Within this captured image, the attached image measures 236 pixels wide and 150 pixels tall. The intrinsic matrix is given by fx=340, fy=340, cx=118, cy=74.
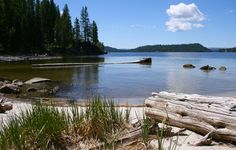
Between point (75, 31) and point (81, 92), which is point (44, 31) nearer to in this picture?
point (75, 31)

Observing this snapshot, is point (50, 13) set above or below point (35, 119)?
above

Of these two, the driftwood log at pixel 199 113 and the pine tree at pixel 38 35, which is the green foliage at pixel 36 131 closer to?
the driftwood log at pixel 199 113

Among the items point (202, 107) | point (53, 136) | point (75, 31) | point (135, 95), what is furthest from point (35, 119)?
point (75, 31)

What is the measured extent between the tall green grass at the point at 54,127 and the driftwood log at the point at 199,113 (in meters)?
1.31

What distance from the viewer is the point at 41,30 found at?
9150cm

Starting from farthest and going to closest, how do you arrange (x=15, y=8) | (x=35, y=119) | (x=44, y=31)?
(x=44, y=31)
(x=15, y=8)
(x=35, y=119)

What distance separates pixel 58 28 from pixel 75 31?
21.0 meters

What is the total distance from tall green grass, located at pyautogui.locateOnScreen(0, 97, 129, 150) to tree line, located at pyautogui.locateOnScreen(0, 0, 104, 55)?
6635 centimetres

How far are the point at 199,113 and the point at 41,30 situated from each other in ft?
286

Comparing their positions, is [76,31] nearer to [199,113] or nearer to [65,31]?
[65,31]

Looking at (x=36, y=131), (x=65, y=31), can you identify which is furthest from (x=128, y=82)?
(x=65, y=31)

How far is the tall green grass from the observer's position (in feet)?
21.1

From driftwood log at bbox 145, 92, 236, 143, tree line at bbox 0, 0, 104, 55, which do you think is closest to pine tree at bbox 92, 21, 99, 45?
tree line at bbox 0, 0, 104, 55

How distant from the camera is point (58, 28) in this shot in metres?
98.6
